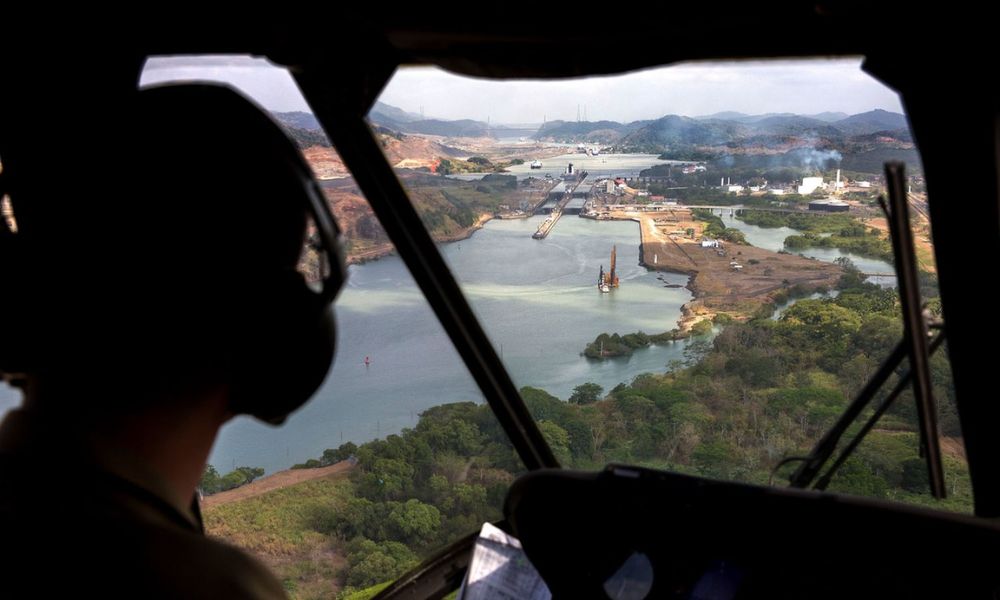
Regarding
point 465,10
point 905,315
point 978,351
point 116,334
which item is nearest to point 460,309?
point 465,10

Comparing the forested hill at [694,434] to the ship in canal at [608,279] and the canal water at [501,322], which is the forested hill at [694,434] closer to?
the canal water at [501,322]

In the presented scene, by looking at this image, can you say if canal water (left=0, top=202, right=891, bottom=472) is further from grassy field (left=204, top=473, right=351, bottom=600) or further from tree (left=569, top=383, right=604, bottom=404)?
grassy field (left=204, top=473, right=351, bottom=600)

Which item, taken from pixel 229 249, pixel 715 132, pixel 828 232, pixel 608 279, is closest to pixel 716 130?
pixel 715 132

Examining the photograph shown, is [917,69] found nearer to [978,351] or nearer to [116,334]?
[978,351]

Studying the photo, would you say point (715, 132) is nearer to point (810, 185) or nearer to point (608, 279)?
point (810, 185)

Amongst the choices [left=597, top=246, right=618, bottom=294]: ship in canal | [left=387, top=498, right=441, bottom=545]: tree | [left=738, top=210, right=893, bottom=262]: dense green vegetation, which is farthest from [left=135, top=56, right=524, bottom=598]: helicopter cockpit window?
[left=738, top=210, right=893, bottom=262]: dense green vegetation

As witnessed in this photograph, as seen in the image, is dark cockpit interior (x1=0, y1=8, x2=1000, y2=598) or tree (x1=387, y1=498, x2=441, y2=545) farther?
tree (x1=387, y1=498, x2=441, y2=545)
